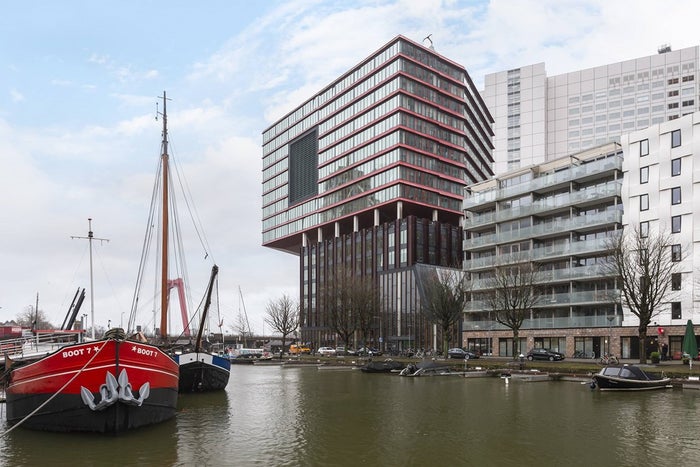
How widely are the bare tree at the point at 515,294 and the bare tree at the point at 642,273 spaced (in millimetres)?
9408

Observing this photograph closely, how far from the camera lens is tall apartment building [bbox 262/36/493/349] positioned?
124625mm

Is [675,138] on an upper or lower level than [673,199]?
upper

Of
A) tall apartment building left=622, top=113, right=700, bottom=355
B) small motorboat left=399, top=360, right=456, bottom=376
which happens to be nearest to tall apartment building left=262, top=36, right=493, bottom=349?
tall apartment building left=622, top=113, right=700, bottom=355

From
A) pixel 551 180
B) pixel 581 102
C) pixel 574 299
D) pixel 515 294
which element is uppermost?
pixel 581 102

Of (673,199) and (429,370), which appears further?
(673,199)

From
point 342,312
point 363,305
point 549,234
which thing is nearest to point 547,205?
point 549,234

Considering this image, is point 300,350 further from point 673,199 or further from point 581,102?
point 581,102

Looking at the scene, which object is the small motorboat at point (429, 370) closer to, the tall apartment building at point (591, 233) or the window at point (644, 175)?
the tall apartment building at point (591, 233)

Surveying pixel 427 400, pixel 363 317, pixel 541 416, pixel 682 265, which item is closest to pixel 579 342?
pixel 682 265

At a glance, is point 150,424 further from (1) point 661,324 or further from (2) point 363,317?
(2) point 363,317

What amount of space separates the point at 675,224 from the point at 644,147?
398 inches

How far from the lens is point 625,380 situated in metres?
42.3

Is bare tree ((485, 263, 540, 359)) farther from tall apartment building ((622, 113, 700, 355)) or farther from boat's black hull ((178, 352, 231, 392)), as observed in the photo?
boat's black hull ((178, 352, 231, 392))

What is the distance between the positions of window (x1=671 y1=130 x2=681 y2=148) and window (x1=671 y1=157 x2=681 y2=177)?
5.53 ft
